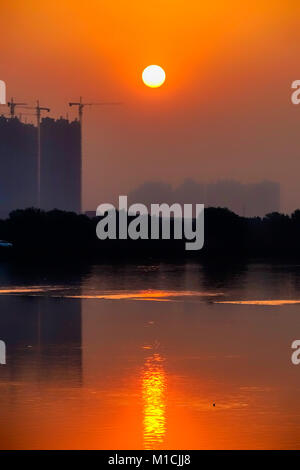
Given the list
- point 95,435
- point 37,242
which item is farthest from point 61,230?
point 95,435

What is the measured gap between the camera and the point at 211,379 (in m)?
21.1

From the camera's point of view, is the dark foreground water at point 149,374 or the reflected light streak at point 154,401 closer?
the reflected light streak at point 154,401

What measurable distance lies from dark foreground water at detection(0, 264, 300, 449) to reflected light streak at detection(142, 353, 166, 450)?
0.06ft

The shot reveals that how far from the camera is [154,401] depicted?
1872 centimetres

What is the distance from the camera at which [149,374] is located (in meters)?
21.8

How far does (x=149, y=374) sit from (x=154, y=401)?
303cm

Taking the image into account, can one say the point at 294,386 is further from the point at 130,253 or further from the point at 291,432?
the point at 130,253

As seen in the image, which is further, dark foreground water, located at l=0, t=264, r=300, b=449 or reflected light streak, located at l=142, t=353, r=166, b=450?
dark foreground water, located at l=0, t=264, r=300, b=449

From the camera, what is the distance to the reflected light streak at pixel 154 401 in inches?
621

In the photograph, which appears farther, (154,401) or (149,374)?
(149,374)

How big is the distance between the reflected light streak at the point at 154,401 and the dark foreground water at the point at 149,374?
18 mm

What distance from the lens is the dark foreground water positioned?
1612 centimetres
